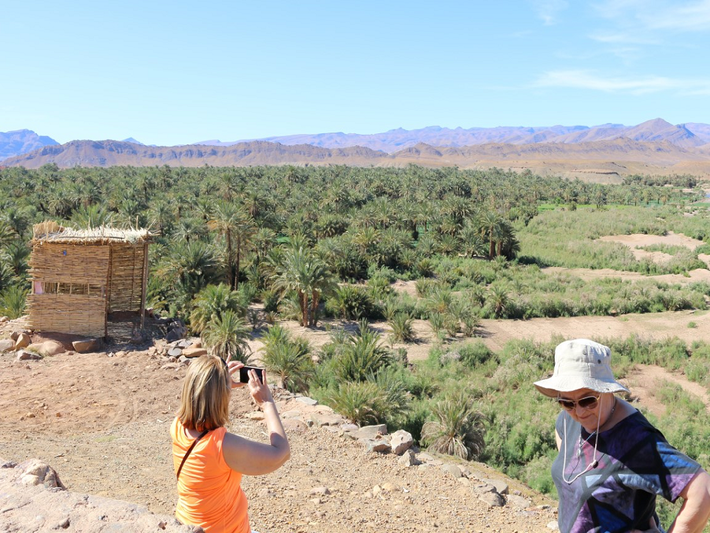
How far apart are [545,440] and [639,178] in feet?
364

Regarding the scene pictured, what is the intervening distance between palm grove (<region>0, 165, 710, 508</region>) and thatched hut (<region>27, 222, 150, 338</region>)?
5.42 feet

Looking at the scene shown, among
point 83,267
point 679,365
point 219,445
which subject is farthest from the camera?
point 679,365

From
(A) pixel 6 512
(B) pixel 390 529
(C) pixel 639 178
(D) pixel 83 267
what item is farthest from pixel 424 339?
(C) pixel 639 178

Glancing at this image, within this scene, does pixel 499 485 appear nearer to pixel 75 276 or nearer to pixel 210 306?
pixel 75 276

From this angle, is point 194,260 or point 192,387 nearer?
→ point 192,387

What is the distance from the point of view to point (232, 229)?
23188 millimetres

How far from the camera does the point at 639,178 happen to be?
10562 cm

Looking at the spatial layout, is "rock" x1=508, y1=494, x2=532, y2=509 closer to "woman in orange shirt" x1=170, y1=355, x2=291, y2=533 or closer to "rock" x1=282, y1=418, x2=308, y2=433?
"rock" x1=282, y1=418, x2=308, y2=433

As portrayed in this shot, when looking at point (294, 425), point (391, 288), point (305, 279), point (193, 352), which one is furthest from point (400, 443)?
point (391, 288)

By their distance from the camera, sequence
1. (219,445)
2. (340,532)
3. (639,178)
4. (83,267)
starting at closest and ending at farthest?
(219,445) → (340,532) → (83,267) → (639,178)

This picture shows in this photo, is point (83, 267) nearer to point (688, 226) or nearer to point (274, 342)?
point (274, 342)

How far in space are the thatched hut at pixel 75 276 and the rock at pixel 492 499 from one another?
373 inches

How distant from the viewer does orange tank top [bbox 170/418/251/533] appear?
278 cm

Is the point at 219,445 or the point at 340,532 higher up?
the point at 219,445
